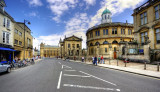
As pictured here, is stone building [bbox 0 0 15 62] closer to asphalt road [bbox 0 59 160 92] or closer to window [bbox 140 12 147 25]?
asphalt road [bbox 0 59 160 92]

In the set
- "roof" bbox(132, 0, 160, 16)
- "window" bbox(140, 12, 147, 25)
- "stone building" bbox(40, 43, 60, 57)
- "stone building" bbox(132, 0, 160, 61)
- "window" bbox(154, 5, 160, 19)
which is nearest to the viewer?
"stone building" bbox(132, 0, 160, 61)

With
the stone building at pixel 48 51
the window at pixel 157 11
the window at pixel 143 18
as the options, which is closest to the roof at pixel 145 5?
the window at pixel 157 11

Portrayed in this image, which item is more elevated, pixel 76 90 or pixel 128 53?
pixel 128 53

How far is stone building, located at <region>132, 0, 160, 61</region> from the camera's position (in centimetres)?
1566

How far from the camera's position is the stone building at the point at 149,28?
15664mm

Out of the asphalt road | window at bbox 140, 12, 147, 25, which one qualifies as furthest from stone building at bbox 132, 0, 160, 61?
the asphalt road

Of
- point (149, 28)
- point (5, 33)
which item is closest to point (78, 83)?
point (149, 28)

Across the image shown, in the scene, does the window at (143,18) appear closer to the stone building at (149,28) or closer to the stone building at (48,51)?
the stone building at (149,28)

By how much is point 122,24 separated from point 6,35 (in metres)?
38.0

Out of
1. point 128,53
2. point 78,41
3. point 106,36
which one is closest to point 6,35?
point 128,53

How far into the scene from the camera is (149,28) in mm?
18812

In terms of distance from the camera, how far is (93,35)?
4212 centimetres

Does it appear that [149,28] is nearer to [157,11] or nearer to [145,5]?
[157,11]

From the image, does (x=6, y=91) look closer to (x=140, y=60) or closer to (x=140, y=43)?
(x=140, y=60)
